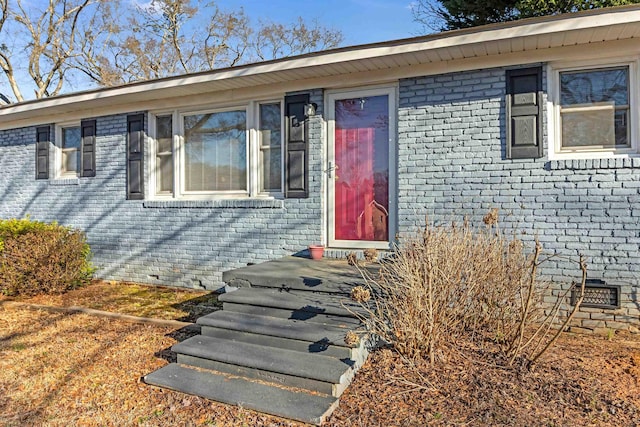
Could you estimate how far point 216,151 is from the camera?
6.88 metres

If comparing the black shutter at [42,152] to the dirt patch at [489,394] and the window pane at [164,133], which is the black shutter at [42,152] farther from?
the dirt patch at [489,394]

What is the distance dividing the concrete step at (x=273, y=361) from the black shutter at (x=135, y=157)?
4288mm

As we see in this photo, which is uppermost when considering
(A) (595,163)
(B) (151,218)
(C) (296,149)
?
(C) (296,149)

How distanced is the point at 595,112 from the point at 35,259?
24.8ft

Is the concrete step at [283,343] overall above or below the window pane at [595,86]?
below

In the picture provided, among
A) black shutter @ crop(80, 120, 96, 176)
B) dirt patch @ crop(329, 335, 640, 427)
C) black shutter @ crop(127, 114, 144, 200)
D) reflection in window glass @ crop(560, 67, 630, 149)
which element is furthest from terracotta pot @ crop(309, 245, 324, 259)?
black shutter @ crop(80, 120, 96, 176)

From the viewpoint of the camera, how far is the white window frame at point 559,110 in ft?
14.9

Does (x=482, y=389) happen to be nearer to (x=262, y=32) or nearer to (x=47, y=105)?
(x=47, y=105)

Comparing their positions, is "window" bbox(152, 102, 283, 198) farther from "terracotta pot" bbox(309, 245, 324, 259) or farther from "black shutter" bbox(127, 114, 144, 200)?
"terracotta pot" bbox(309, 245, 324, 259)

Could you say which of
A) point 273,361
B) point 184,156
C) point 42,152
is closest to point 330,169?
point 184,156

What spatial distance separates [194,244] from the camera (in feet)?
22.3

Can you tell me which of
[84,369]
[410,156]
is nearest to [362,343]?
[84,369]

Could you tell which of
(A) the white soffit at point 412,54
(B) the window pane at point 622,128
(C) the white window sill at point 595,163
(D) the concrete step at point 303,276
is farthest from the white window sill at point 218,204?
(B) the window pane at point 622,128

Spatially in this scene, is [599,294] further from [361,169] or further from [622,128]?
[361,169]
